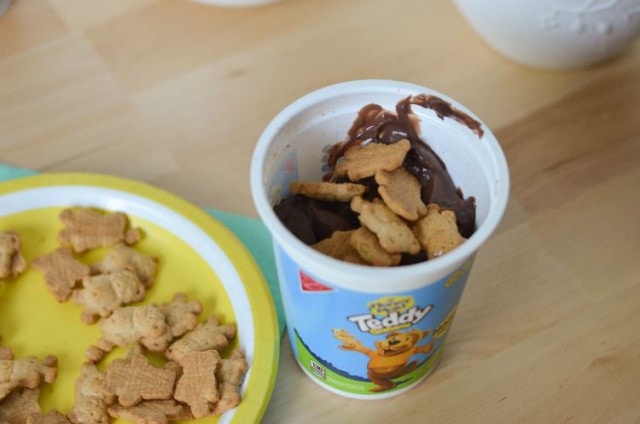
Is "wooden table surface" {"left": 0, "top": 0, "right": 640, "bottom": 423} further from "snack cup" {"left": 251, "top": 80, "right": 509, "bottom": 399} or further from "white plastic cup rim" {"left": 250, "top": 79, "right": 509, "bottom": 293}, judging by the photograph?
"white plastic cup rim" {"left": 250, "top": 79, "right": 509, "bottom": 293}

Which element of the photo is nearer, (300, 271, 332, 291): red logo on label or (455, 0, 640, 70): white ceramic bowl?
(300, 271, 332, 291): red logo on label

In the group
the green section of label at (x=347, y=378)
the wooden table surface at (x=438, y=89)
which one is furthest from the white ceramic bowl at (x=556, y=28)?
the green section of label at (x=347, y=378)

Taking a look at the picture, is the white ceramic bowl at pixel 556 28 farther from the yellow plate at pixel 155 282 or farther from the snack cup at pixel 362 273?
the yellow plate at pixel 155 282

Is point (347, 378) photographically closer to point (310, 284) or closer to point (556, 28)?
point (310, 284)

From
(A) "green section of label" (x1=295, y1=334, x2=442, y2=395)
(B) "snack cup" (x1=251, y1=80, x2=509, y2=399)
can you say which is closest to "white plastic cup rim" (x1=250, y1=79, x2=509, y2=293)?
(B) "snack cup" (x1=251, y1=80, x2=509, y2=399)

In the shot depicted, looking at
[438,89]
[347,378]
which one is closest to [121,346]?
[347,378]

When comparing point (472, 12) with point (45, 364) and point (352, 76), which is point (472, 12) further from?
point (45, 364)
